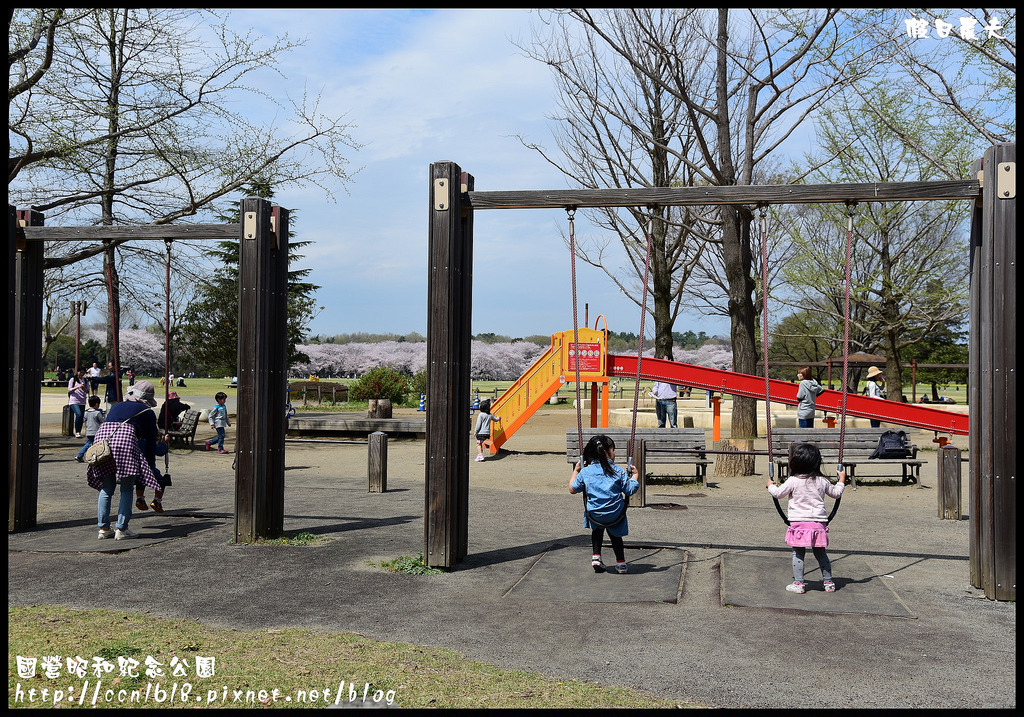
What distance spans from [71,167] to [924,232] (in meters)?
24.1

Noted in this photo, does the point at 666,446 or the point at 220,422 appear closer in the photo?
the point at 666,446

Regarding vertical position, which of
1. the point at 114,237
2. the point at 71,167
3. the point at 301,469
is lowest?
the point at 301,469

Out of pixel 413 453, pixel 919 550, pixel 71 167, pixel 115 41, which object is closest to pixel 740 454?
pixel 919 550

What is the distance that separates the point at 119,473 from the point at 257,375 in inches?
65.2

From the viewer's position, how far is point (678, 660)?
16.3ft

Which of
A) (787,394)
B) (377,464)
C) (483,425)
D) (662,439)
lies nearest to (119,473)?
(377,464)

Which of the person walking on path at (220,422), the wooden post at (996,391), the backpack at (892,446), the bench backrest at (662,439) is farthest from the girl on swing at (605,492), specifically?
the person walking on path at (220,422)

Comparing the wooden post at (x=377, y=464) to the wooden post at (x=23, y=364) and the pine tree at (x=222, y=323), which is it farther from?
the pine tree at (x=222, y=323)

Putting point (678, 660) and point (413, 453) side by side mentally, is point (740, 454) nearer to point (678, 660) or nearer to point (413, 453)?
point (413, 453)

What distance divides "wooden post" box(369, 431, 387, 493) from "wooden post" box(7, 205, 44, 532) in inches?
180

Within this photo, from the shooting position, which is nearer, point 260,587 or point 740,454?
point 260,587

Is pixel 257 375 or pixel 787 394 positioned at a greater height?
pixel 257 375

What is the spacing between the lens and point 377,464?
12.5m

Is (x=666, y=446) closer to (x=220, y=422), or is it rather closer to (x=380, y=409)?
(x=220, y=422)
